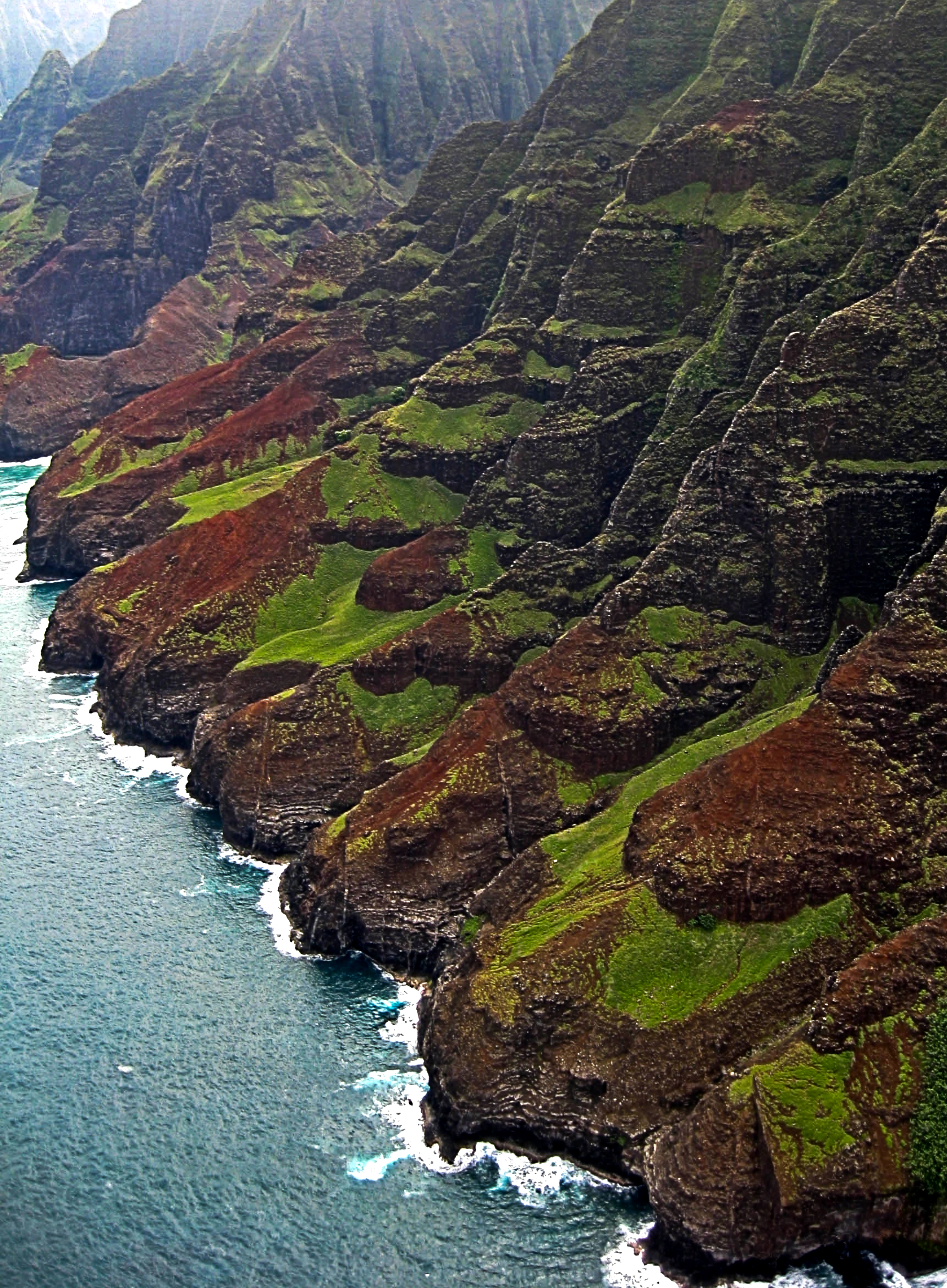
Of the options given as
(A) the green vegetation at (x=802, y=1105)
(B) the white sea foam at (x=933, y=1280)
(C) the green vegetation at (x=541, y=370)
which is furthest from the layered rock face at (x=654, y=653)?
(B) the white sea foam at (x=933, y=1280)

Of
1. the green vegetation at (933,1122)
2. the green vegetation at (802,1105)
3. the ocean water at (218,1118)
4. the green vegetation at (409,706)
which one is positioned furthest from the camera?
the green vegetation at (409,706)

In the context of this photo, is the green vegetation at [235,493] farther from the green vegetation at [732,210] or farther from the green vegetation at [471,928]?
the green vegetation at [471,928]

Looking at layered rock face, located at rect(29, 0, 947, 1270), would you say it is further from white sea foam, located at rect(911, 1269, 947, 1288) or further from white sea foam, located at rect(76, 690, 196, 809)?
white sea foam, located at rect(76, 690, 196, 809)

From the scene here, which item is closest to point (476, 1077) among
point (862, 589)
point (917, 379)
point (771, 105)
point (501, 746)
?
point (501, 746)

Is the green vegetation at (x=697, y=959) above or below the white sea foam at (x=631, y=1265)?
above

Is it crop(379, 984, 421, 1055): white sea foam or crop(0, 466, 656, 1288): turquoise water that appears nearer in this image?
crop(0, 466, 656, 1288): turquoise water

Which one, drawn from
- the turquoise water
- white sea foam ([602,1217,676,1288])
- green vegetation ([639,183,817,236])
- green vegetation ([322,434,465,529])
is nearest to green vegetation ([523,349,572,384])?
green vegetation ([322,434,465,529])
